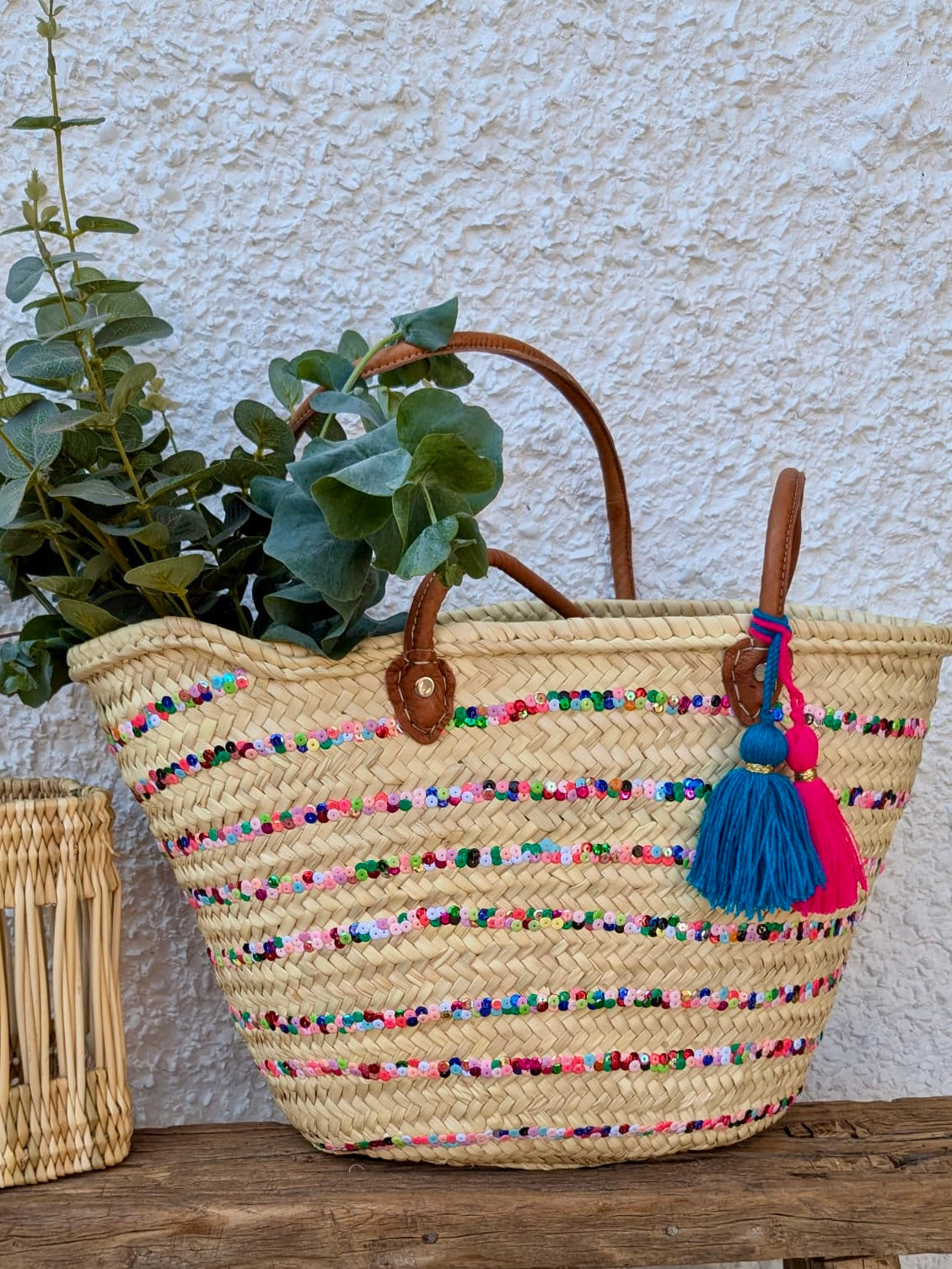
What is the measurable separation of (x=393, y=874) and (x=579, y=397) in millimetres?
362

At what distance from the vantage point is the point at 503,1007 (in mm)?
583

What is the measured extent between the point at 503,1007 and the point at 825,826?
204 millimetres

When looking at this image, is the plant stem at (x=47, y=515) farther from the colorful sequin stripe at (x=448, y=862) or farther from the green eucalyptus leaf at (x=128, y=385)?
the colorful sequin stripe at (x=448, y=862)

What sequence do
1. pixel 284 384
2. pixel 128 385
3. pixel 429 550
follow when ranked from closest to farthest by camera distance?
pixel 429 550, pixel 128 385, pixel 284 384

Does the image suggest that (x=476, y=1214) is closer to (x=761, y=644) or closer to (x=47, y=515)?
(x=761, y=644)

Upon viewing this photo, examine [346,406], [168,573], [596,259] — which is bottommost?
[168,573]

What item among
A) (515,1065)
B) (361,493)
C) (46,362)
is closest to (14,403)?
(46,362)

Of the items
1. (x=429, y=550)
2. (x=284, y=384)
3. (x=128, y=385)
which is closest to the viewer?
(x=429, y=550)

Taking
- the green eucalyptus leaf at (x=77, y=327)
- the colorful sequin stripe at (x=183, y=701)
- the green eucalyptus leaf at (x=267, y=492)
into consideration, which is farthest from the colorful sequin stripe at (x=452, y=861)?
the green eucalyptus leaf at (x=77, y=327)

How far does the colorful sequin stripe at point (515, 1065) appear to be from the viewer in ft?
1.91

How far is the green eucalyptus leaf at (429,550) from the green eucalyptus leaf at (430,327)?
0.67ft

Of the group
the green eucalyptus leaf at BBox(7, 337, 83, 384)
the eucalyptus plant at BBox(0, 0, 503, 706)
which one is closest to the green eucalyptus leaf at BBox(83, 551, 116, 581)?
the eucalyptus plant at BBox(0, 0, 503, 706)

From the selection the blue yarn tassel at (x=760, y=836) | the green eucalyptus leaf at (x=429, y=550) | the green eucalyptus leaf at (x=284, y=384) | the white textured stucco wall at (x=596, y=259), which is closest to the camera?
the green eucalyptus leaf at (x=429, y=550)

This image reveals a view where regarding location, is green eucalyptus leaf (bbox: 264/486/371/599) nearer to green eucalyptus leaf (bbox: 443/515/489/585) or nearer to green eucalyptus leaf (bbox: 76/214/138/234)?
green eucalyptus leaf (bbox: 443/515/489/585)
